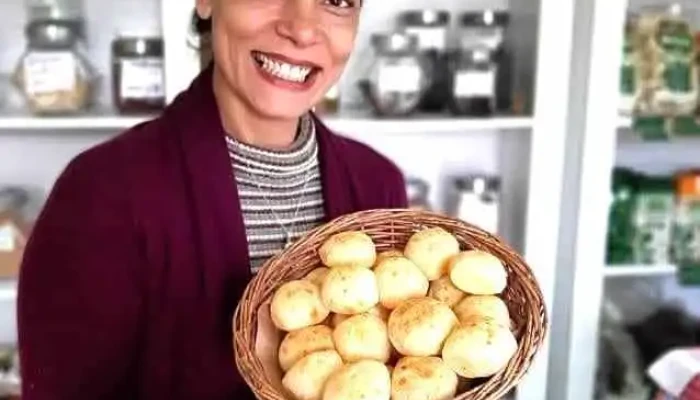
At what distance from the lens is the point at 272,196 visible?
96cm

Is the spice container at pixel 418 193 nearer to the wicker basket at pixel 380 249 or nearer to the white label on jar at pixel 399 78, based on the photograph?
the white label on jar at pixel 399 78

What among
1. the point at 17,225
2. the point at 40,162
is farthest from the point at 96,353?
the point at 40,162

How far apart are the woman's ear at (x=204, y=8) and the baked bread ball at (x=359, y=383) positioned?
43cm

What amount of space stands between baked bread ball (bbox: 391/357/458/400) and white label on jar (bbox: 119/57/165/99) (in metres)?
0.90

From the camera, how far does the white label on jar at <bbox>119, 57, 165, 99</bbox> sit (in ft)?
4.82

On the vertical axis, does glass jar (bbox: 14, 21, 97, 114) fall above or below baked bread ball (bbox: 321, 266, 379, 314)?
above

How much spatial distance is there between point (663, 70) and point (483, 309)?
1043 mm

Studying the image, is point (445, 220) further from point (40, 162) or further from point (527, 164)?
point (40, 162)

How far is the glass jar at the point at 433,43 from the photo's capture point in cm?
160

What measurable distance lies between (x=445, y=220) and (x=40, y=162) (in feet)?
3.41

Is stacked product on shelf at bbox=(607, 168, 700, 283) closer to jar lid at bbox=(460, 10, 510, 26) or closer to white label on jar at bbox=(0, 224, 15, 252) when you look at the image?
jar lid at bbox=(460, 10, 510, 26)

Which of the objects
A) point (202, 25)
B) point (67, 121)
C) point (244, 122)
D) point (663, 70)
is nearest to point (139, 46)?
point (67, 121)

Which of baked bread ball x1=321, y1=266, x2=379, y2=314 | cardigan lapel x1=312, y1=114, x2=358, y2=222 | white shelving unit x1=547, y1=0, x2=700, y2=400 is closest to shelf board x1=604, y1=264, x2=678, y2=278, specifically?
white shelving unit x1=547, y1=0, x2=700, y2=400

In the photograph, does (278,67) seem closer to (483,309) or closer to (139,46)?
(483,309)
